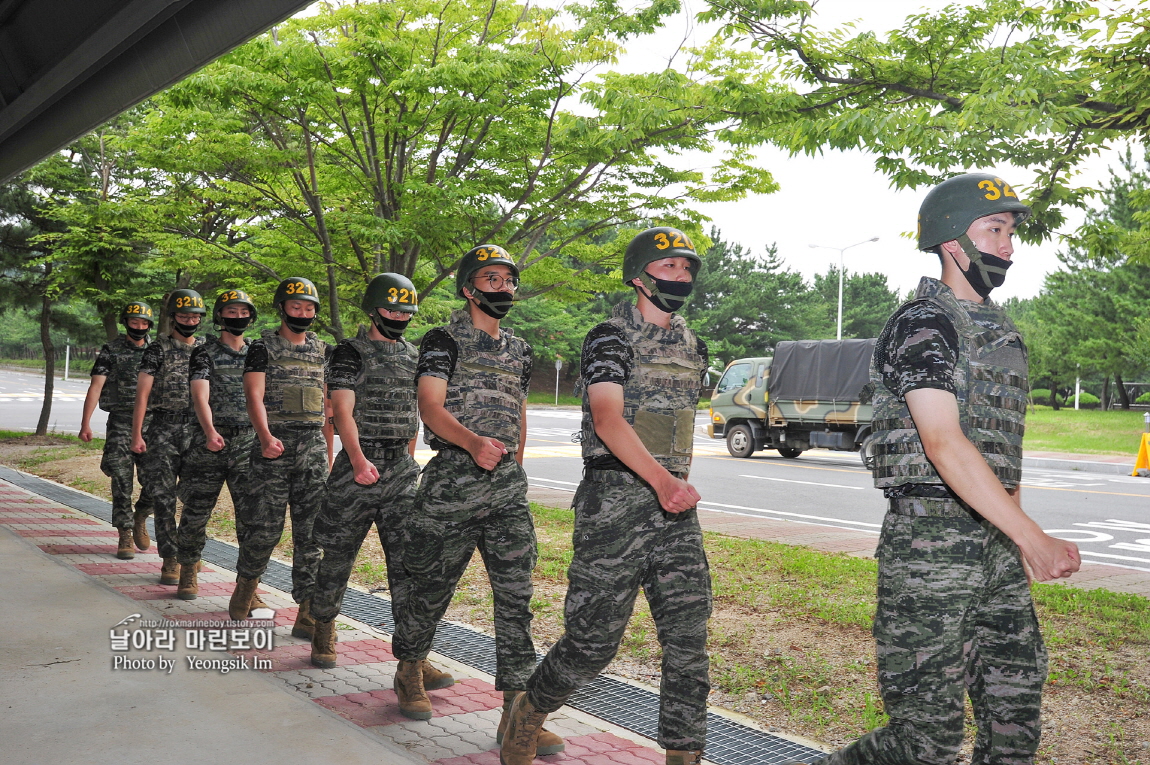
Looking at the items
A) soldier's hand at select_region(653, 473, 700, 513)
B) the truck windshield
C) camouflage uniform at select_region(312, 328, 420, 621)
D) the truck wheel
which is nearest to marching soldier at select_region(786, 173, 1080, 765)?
soldier's hand at select_region(653, 473, 700, 513)

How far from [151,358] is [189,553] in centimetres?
174

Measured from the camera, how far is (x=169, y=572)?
6.96 metres

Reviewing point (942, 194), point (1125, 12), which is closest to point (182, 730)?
point (942, 194)

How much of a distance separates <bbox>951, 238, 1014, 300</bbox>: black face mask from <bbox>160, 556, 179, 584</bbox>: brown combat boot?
6047mm

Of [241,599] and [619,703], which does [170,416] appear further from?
[619,703]

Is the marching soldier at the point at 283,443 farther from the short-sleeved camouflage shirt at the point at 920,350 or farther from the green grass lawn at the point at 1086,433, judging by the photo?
the green grass lawn at the point at 1086,433

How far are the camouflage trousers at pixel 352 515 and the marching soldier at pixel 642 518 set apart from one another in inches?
63.6

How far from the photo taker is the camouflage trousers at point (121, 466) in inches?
312

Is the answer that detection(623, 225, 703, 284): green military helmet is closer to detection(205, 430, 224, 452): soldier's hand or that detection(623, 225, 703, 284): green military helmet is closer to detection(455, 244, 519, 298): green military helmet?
detection(455, 244, 519, 298): green military helmet

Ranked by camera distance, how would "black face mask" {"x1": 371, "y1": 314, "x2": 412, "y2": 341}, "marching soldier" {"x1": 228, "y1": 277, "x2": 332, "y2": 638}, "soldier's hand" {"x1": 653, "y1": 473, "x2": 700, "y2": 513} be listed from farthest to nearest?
1. "marching soldier" {"x1": 228, "y1": 277, "x2": 332, "y2": 638}
2. "black face mask" {"x1": 371, "y1": 314, "x2": 412, "y2": 341}
3. "soldier's hand" {"x1": 653, "y1": 473, "x2": 700, "y2": 513}

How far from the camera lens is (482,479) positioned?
4.14m

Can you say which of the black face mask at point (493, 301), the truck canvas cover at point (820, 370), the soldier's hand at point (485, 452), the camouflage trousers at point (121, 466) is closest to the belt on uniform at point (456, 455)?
the soldier's hand at point (485, 452)

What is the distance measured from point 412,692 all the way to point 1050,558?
292 cm

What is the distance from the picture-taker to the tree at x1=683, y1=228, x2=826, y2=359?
5306 centimetres
